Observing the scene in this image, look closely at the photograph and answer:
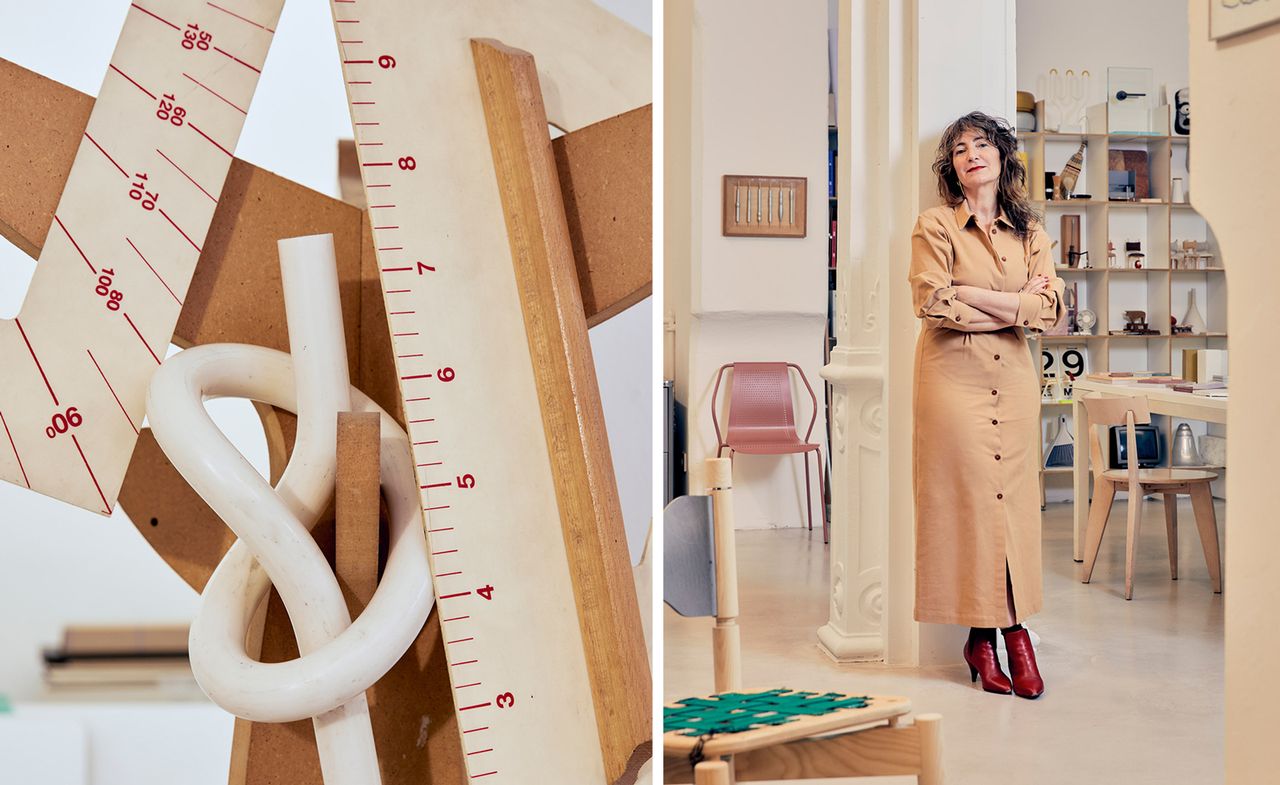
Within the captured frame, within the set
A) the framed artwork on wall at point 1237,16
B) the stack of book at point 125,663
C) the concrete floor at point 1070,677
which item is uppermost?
the framed artwork on wall at point 1237,16

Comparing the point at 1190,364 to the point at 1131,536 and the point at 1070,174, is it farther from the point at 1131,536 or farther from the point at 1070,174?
the point at 1131,536

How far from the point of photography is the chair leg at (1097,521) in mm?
2793

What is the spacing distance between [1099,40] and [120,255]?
4644mm

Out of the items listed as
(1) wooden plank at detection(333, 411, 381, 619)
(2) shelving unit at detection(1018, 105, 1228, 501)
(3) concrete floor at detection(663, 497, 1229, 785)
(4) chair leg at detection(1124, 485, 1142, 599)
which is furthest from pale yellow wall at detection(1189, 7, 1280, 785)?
(2) shelving unit at detection(1018, 105, 1228, 501)

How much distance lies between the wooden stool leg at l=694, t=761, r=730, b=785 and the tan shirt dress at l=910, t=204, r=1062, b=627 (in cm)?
142

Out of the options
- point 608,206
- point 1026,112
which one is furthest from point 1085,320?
point 608,206

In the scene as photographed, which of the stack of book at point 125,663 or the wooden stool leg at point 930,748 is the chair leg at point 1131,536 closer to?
the wooden stool leg at point 930,748

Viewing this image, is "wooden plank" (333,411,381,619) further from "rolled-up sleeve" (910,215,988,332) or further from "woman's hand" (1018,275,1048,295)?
"woman's hand" (1018,275,1048,295)

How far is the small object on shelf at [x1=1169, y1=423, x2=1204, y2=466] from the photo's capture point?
4.27m

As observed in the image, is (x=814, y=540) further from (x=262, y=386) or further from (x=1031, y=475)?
(x=262, y=386)

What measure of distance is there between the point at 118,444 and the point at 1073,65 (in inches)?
179

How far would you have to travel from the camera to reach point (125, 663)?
421 millimetres

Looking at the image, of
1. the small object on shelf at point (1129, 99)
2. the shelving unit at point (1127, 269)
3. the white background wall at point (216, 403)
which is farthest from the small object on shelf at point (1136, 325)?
the white background wall at point (216, 403)

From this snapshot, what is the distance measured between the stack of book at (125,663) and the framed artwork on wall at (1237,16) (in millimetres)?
463
